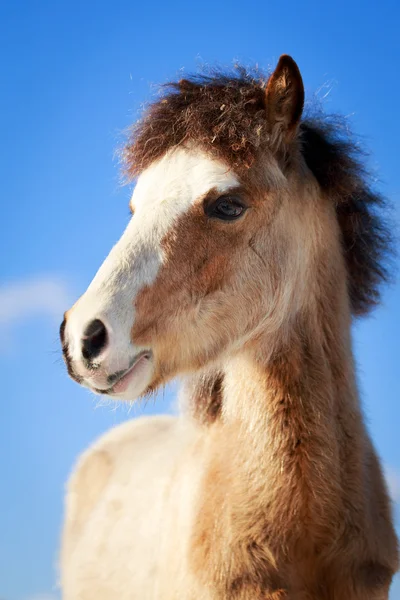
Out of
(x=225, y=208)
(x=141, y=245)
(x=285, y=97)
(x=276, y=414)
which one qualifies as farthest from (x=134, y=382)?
(x=285, y=97)

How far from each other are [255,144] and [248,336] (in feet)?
3.38

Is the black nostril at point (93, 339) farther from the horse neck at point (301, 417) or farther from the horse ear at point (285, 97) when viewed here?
the horse ear at point (285, 97)

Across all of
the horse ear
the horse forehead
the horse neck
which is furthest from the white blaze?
the horse neck

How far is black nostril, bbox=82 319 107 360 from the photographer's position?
3236 millimetres

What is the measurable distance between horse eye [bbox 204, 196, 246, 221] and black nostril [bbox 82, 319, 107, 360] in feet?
2.84

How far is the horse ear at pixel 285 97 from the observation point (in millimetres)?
3823

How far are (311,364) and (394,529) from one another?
38.8 inches

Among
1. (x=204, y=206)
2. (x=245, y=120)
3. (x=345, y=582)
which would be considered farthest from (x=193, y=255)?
(x=345, y=582)

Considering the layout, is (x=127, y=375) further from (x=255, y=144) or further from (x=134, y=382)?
(x=255, y=144)

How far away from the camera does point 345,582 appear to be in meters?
3.43

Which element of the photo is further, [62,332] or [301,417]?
[301,417]

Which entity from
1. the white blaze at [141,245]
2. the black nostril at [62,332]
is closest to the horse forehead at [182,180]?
the white blaze at [141,245]

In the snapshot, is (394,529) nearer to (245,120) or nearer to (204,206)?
(204,206)

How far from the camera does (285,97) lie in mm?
3938
